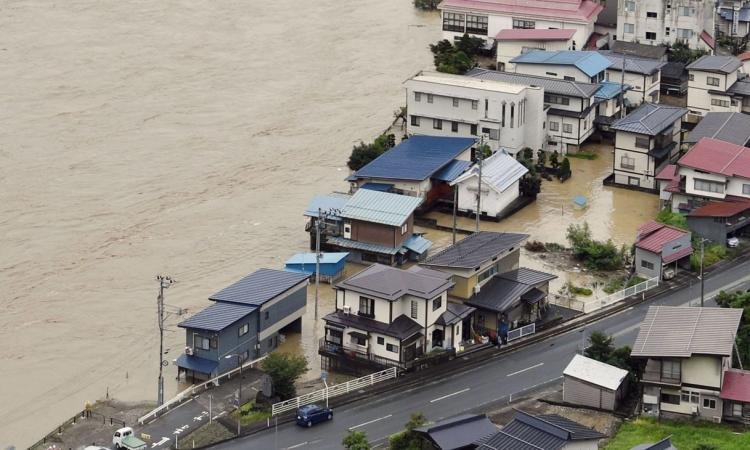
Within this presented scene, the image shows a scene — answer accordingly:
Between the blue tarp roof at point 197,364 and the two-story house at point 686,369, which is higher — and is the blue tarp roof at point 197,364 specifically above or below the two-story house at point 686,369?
below

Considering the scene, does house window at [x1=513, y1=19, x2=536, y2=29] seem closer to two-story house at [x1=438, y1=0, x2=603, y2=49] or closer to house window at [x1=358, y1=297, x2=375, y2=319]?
two-story house at [x1=438, y1=0, x2=603, y2=49]

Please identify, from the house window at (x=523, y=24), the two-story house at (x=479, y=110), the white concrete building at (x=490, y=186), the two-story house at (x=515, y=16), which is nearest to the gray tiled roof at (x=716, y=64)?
the two-story house at (x=479, y=110)

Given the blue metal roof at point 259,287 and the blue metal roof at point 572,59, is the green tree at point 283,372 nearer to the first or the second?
the blue metal roof at point 259,287

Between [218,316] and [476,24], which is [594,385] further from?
[476,24]

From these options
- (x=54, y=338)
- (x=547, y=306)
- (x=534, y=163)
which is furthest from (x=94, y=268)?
(x=534, y=163)

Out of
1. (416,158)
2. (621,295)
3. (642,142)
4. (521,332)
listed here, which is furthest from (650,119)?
(521,332)

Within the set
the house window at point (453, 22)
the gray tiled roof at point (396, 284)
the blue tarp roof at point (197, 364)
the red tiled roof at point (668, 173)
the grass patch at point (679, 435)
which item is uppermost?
the house window at point (453, 22)
